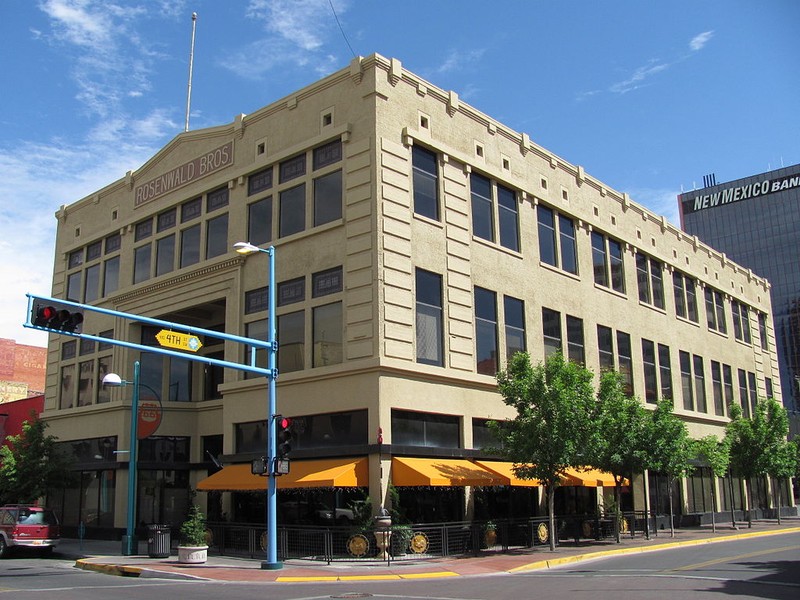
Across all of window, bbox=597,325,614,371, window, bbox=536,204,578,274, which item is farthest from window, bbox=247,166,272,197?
window, bbox=597,325,614,371

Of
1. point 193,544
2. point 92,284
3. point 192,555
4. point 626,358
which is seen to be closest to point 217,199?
point 92,284

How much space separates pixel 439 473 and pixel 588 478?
8377 millimetres

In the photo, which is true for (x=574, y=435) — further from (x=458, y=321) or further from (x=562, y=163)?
(x=562, y=163)

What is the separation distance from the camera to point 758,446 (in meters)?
40.9

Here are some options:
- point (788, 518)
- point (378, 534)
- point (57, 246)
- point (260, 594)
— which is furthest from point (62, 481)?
point (788, 518)

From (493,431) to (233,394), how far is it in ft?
33.2

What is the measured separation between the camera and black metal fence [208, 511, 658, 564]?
928 inches

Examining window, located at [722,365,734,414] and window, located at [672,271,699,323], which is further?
window, located at [722,365,734,414]

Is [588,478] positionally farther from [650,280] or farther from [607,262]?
[650,280]

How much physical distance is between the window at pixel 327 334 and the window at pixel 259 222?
4.52 meters

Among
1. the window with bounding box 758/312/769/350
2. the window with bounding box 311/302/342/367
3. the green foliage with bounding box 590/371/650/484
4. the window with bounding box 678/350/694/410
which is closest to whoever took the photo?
the window with bounding box 311/302/342/367

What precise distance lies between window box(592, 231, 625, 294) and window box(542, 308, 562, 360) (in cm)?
480

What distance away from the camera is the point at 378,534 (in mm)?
23141

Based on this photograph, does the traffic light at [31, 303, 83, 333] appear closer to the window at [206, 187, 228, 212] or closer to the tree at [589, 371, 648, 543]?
the window at [206, 187, 228, 212]
